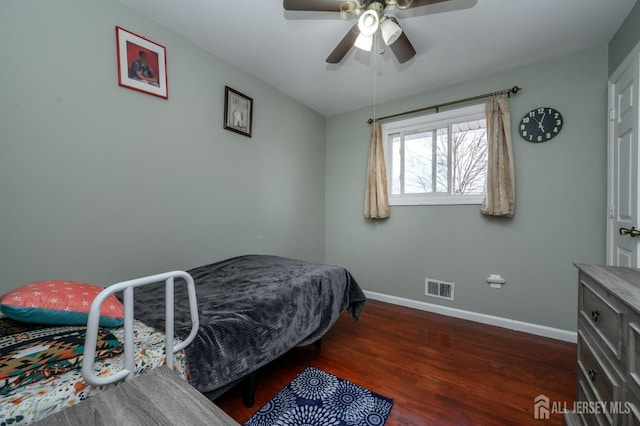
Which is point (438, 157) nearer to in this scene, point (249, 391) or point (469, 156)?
point (469, 156)

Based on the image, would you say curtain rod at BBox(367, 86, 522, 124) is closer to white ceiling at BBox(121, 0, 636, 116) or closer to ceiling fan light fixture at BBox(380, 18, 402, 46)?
white ceiling at BBox(121, 0, 636, 116)

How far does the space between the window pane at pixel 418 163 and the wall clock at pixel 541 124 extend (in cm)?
85

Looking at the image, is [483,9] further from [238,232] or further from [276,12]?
[238,232]

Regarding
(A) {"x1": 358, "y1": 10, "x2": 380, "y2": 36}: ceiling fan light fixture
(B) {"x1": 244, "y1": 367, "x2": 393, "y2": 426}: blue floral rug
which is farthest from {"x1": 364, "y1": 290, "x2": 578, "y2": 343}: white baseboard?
(A) {"x1": 358, "y1": 10, "x2": 380, "y2": 36}: ceiling fan light fixture

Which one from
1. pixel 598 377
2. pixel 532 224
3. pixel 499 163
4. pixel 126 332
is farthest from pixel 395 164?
pixel 126 332

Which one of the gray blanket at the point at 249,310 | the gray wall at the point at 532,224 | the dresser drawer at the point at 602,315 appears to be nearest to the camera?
the dresser drawer at the point at 602,315

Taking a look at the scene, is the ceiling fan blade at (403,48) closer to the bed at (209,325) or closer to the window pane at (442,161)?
the window pane at (442,161)

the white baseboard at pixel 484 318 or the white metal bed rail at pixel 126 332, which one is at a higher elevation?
the white metal bed rail at pixel 126 332

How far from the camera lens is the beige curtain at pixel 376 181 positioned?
301 centimetres

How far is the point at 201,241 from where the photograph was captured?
2143 mm

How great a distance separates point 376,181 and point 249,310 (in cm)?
223

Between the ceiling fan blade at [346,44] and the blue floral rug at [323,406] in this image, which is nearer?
the blue floral rug at [323,406]

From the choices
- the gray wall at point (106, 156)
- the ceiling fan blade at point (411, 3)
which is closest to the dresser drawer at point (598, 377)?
the ceiling fan blade at point (411, 3)

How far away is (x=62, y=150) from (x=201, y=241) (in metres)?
1.05
